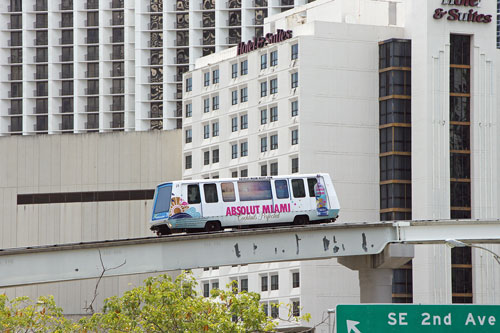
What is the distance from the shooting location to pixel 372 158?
11575 cm

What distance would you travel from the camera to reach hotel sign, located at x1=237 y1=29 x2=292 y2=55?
116738 millimetres

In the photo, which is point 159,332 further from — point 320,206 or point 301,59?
point 301,59

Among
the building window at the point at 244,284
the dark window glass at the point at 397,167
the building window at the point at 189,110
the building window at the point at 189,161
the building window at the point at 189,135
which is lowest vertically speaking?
the building window at the point at 244,284

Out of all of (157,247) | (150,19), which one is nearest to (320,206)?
(157,247)

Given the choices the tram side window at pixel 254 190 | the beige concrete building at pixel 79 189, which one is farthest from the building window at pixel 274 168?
the tram side window at pixel 254 190

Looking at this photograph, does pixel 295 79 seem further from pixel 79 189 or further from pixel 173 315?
pixel 173 315

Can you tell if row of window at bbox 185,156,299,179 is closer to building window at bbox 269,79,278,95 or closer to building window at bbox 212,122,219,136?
building window at bbox 212,122,219,136

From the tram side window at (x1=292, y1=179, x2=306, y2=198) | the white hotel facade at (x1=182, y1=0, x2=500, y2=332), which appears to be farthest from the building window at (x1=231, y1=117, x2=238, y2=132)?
the tram side window at (x1=292, y1=179, x2=306, y2=198)

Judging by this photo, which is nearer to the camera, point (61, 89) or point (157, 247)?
point (157, 247)

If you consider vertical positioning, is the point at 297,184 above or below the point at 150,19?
below

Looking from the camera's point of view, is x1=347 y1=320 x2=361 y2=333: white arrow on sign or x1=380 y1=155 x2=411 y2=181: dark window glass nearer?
x1=347 y1=320 x2=361 y2=333: white arrow on sign

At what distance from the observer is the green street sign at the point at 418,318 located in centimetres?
1905

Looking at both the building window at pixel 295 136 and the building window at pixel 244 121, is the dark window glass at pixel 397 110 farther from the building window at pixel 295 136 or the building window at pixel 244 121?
the building window at pixel 244 121

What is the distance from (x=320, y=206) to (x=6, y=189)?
72131mm
